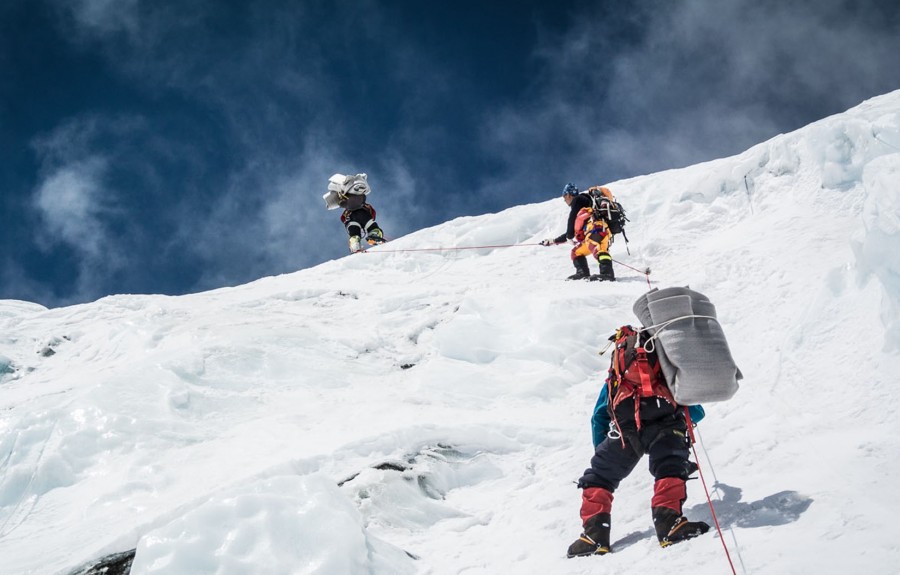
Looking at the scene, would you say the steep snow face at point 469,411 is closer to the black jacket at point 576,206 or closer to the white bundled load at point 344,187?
the black jacket at point 576,206

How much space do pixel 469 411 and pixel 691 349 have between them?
9.32 feet

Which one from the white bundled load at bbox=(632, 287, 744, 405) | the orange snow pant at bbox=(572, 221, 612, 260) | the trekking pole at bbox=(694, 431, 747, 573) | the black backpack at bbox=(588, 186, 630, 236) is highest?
the black backpack at bbox=(588, 186, 630, 236)

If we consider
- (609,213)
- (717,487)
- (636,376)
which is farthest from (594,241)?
(717,487)

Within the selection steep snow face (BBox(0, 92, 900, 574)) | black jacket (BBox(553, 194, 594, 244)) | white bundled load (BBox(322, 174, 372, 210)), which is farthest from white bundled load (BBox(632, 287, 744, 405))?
white bundled load (BBox(322, 174, 372, 210))

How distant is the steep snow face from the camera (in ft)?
10.5

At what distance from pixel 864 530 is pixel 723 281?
4.96 m

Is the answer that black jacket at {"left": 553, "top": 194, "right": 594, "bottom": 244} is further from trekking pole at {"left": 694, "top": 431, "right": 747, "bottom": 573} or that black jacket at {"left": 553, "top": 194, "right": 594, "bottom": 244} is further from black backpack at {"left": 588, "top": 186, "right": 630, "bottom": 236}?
trekking pole at {"left": 694, "top": 431, "right": 747, "bottom": 573}

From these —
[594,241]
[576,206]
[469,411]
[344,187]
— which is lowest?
[469,411]

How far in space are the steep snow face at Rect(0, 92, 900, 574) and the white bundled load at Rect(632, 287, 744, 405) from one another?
59 centimetres

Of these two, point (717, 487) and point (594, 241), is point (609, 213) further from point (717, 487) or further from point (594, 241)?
point (717, 487)

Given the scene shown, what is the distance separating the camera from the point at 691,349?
3.40 metres

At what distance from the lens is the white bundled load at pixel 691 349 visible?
334cm

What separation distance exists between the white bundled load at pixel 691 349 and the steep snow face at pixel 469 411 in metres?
0.59

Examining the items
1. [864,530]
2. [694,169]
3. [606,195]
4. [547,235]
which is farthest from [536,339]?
[694,169]
